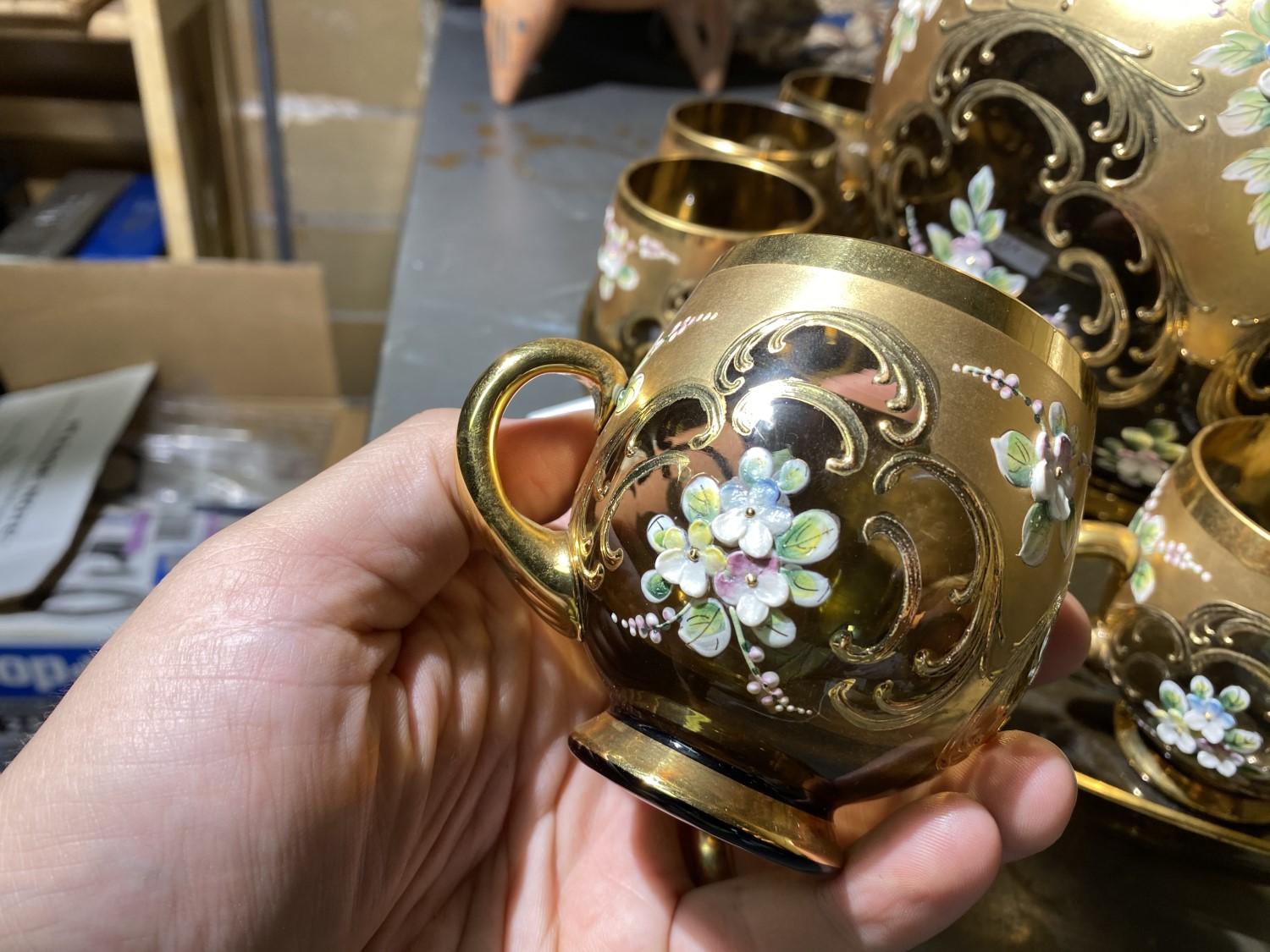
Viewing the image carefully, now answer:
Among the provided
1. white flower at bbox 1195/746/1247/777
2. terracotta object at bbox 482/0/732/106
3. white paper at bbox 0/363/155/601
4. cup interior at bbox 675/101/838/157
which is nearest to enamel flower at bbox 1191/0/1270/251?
white flower at bbox 1195/746/1247/777

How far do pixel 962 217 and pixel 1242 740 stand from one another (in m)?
0.25

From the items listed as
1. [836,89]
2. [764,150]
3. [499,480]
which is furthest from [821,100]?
[499,480]

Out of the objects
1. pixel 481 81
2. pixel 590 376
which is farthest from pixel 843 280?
pixel 481 81

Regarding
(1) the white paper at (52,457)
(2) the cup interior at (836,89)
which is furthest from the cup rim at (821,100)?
(1) the white paper at (52,457)

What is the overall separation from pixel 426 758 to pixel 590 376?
18cm

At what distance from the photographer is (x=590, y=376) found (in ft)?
1.25

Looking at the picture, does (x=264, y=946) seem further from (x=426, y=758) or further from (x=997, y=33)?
(x=997, y=33)

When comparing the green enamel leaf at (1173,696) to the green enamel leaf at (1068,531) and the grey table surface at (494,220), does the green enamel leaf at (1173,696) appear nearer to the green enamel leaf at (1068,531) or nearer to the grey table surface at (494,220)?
the green enamel leaf at (1068,531)

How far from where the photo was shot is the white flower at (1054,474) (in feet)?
1.03

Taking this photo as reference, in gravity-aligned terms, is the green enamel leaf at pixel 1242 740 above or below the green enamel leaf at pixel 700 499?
below

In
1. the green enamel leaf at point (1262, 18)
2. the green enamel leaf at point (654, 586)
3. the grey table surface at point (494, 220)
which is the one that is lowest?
the grey table surface at point (494, 220)

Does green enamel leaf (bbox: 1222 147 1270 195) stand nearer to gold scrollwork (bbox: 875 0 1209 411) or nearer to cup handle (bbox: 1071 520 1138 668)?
gold scrollwork (bbox: 875 0 1209 411)

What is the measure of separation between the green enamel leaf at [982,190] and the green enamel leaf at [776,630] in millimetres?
236

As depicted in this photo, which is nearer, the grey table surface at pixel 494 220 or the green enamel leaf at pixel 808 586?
the green enamel leaf at pixel 808 586
